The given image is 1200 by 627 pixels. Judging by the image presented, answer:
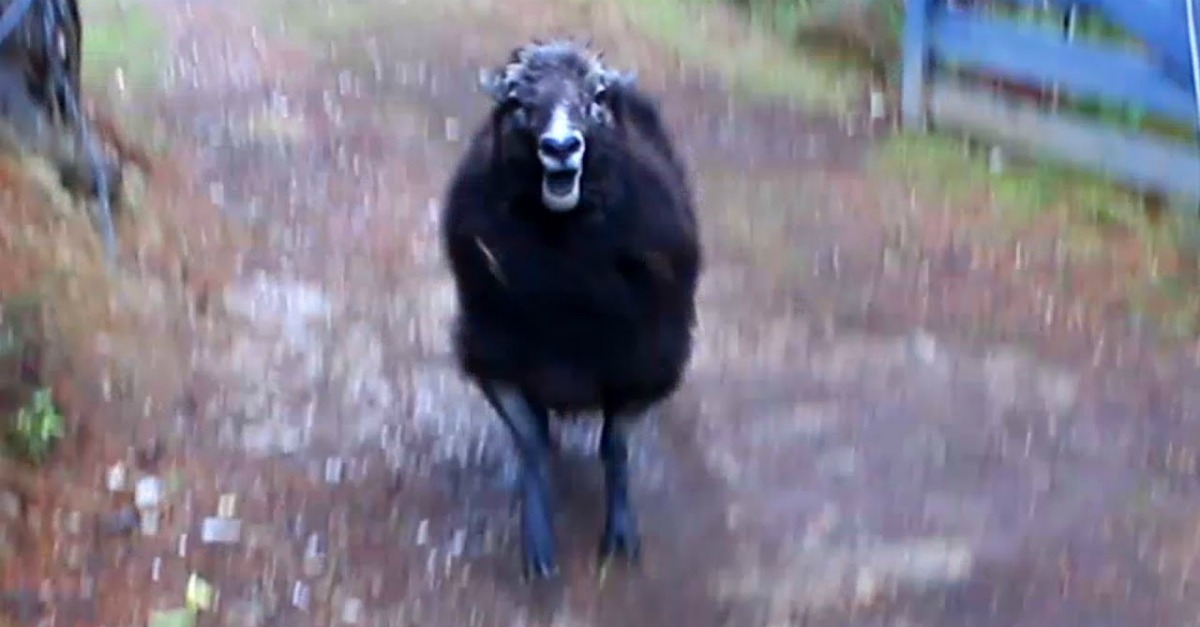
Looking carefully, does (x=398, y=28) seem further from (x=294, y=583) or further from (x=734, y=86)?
(x=294, y=583)

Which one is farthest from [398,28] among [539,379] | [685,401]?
[539,379]

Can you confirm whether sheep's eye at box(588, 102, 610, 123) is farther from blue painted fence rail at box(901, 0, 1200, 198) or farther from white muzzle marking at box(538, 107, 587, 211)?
blue painted fence rail at box(901, 0, 1200, 198)

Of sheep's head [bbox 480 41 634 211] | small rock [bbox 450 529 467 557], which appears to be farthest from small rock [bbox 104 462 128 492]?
sheep's head [bbox 480 41 634 211]

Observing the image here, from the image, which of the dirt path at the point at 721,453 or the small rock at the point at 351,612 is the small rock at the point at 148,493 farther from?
the small rock at the point at 351,612

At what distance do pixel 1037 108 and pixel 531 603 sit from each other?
4113 millimetres

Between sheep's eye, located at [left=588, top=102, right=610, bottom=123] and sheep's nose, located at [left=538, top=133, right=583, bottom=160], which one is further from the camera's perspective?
sheep's eye, located at [left=588, top=102, right=610, bottom=123]

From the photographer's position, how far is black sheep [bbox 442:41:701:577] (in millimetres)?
3898

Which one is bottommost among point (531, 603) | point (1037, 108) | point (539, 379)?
point (531, 603)

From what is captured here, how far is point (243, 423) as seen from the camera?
15.6 ft

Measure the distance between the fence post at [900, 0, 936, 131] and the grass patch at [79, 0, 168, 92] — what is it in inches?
143

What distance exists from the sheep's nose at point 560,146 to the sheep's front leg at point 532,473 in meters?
0.79

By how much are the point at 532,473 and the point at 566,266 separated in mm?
602

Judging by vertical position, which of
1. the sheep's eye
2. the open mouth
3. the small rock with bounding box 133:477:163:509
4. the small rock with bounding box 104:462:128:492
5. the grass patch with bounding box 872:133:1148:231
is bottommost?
the small rock with bounding box 133:477:163:509

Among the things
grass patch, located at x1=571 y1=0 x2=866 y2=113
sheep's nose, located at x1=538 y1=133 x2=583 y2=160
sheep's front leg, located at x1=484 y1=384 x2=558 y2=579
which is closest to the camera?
sheep's nose, located at x1=538 y1=133 x2=583 y2=160
